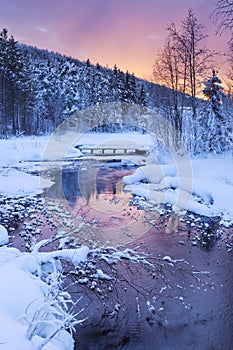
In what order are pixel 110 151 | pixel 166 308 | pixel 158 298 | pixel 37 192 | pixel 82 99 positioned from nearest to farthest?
pixel 166 308 → pixel 158 298 → pixel 37 192 → pixel 110 151 → pixel 82 99

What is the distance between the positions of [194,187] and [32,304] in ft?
29.5

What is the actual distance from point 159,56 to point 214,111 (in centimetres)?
521

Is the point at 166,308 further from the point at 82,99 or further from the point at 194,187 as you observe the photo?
the point at 82,99

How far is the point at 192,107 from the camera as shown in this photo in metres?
19.1

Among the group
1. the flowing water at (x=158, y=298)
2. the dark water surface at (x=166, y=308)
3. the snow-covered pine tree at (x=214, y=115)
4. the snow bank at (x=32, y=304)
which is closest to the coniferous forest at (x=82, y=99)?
the snow-covered pine tree at (x=214, y=115)

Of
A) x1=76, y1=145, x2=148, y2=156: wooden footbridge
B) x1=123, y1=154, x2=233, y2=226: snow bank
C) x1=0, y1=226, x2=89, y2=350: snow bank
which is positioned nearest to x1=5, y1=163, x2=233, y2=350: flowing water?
x1=0, y1=226, x2=89, y2=350: snow bank

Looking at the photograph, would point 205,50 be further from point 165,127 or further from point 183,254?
point 183,254

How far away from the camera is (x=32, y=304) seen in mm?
3596

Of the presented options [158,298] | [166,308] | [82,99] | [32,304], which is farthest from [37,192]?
[82,99]

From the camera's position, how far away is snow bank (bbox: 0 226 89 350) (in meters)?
2.60

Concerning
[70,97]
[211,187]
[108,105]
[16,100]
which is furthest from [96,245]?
[108,105]

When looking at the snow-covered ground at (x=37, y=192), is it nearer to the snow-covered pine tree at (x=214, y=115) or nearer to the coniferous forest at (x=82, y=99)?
the snow-covered pine tree at (x=214, y=115)

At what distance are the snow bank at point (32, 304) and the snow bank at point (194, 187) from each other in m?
5.48

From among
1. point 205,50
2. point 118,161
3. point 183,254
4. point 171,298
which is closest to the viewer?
point 171,298
